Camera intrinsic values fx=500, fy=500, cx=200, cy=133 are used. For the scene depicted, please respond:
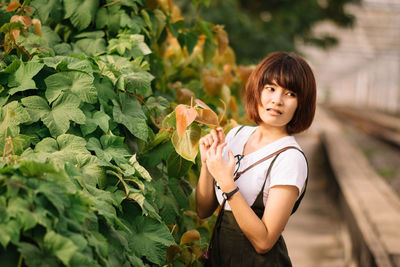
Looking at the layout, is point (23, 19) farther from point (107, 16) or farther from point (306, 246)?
point (306, 246)

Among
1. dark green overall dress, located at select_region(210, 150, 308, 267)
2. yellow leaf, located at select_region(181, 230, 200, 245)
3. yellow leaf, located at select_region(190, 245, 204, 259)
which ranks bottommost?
yellow leaf, located at select_region(190, 245, 204, 259)

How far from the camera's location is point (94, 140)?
1619mm

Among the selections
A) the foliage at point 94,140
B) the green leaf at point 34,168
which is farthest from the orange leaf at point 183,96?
the green leaf at point 34,168

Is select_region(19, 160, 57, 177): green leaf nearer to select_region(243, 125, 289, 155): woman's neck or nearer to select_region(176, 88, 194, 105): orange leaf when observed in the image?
select_region(243, 125, 289, 155): woman's neck

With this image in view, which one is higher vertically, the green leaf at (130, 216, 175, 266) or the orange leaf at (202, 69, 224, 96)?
the orange leaf at (202, 69, 224, 96)

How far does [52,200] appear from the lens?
107 cm

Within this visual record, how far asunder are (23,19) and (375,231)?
3.02 m

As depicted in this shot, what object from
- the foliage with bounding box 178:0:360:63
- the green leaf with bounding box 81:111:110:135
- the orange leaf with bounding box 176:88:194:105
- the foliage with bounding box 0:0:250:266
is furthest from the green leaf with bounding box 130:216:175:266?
the foliage with bounding box 178:0:360:63

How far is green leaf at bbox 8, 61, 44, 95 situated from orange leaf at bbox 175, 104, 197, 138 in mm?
471

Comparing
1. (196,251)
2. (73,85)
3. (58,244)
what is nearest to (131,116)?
(73,85)

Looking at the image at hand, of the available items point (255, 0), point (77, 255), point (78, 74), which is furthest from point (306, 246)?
point (255, 0)

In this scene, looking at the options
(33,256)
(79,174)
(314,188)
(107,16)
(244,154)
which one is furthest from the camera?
(314,188)

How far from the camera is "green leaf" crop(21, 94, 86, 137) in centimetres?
158

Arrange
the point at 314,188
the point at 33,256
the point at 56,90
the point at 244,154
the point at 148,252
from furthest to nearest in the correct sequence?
the point at 314,188
the point at 244,154
the point at 56,90
the point at 148,252
the point at 33,256
